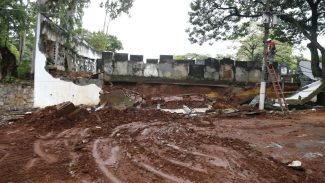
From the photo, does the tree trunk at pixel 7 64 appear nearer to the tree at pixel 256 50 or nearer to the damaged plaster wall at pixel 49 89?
the damaged plaster wall at pixel 49 89

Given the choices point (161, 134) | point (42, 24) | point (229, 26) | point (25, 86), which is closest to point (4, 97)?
point (25, 86)

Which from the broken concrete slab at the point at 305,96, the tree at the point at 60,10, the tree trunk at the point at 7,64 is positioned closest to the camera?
the broken concrete slab at the point at 305,96

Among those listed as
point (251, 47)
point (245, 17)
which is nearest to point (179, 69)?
point (245, 17)

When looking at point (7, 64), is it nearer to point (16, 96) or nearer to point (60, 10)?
point (16, 96)

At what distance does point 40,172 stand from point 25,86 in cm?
855

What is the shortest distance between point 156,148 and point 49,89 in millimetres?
7671

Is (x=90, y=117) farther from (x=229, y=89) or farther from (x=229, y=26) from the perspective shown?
(x=229, y=26)

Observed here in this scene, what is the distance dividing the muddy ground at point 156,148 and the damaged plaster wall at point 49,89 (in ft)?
9.70

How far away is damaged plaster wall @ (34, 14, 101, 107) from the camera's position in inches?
509

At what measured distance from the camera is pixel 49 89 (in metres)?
13.2

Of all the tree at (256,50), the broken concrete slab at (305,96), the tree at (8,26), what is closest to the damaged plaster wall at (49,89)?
the tree at (8,26)

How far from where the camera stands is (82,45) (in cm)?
1875

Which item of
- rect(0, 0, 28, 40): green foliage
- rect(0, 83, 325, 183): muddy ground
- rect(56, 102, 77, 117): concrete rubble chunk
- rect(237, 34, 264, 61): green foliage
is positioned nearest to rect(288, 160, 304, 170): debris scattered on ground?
rect(0, 83, 325, 183): muddy ground

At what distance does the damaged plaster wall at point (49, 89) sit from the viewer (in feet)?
42.4
